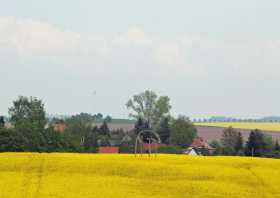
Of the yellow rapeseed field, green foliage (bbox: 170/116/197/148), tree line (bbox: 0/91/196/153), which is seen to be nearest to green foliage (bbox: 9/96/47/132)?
tree line (bbox: 0/91/196/153)

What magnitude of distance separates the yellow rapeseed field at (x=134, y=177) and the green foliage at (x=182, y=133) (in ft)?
269

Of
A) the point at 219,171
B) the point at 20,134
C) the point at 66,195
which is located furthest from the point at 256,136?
the point at 66,195

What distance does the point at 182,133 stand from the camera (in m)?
118

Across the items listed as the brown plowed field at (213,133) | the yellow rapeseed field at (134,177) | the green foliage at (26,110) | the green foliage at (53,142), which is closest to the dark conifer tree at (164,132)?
the brown plowed field at (213,133)

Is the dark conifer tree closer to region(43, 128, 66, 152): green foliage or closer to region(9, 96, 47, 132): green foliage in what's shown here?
region(9, 96, 47, 132): green foliage

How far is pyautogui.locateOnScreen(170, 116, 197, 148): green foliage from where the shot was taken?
116 metres

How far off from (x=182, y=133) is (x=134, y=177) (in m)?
88.5

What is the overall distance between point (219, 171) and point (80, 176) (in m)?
7.63

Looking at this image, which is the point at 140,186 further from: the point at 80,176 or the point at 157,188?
the point at 80,176

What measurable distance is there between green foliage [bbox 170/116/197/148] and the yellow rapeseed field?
8187cm

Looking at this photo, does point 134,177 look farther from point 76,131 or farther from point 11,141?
point 76,131

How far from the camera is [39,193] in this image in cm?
2573

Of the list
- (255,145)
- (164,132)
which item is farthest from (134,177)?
(164,132)

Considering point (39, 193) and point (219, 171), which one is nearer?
Result: point (39, 193)
